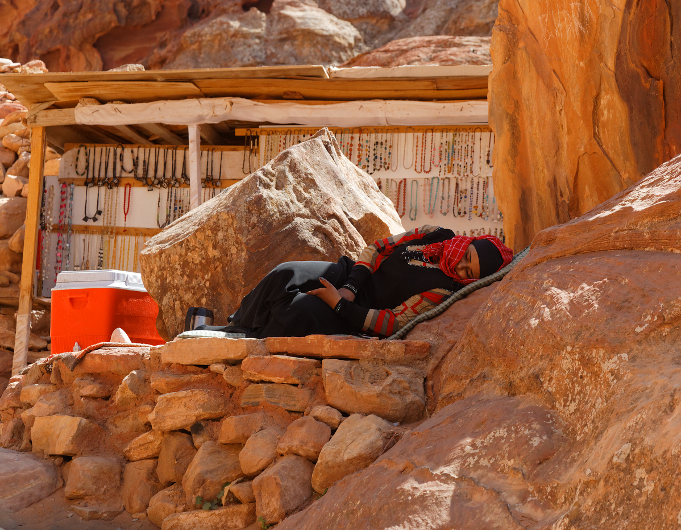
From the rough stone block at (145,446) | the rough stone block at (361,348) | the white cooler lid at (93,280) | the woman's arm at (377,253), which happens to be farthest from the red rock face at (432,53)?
the rough stone block at (145,446)

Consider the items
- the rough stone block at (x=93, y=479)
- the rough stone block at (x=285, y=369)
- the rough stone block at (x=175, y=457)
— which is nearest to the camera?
the rough stone block at (x=285, y=369)

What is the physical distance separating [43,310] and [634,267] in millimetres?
7996

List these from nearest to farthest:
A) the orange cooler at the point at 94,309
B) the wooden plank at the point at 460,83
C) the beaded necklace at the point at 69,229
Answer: the orange cooler at the point at 94,309, the wooden plank at the point at 460,83, the beaded necklace at the point at 69,229

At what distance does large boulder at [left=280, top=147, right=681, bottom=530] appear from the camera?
55.1 inches

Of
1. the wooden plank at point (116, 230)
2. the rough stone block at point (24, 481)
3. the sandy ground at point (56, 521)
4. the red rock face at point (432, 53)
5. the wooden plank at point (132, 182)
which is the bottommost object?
the sandy ground at point (56, 521)

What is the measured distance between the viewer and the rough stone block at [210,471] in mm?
2568

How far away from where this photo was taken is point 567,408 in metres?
1.74

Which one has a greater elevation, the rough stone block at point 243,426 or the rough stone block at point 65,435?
the rough stone block at point 243,426

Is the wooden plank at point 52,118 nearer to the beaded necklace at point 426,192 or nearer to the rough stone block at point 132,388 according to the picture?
the beaded necklace at point 426,192

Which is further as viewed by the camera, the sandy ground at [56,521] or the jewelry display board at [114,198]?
the jewelry display board at [114,198]

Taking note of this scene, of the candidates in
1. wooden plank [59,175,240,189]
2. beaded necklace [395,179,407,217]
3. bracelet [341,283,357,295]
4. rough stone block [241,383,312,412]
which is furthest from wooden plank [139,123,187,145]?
rough stone block [241,383,312,412]

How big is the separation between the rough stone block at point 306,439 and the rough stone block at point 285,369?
22cm

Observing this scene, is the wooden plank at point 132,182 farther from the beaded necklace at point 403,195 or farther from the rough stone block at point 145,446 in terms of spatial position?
the rough stone block at point 145,446

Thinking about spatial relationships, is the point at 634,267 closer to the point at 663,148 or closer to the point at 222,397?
the point at 663,148
